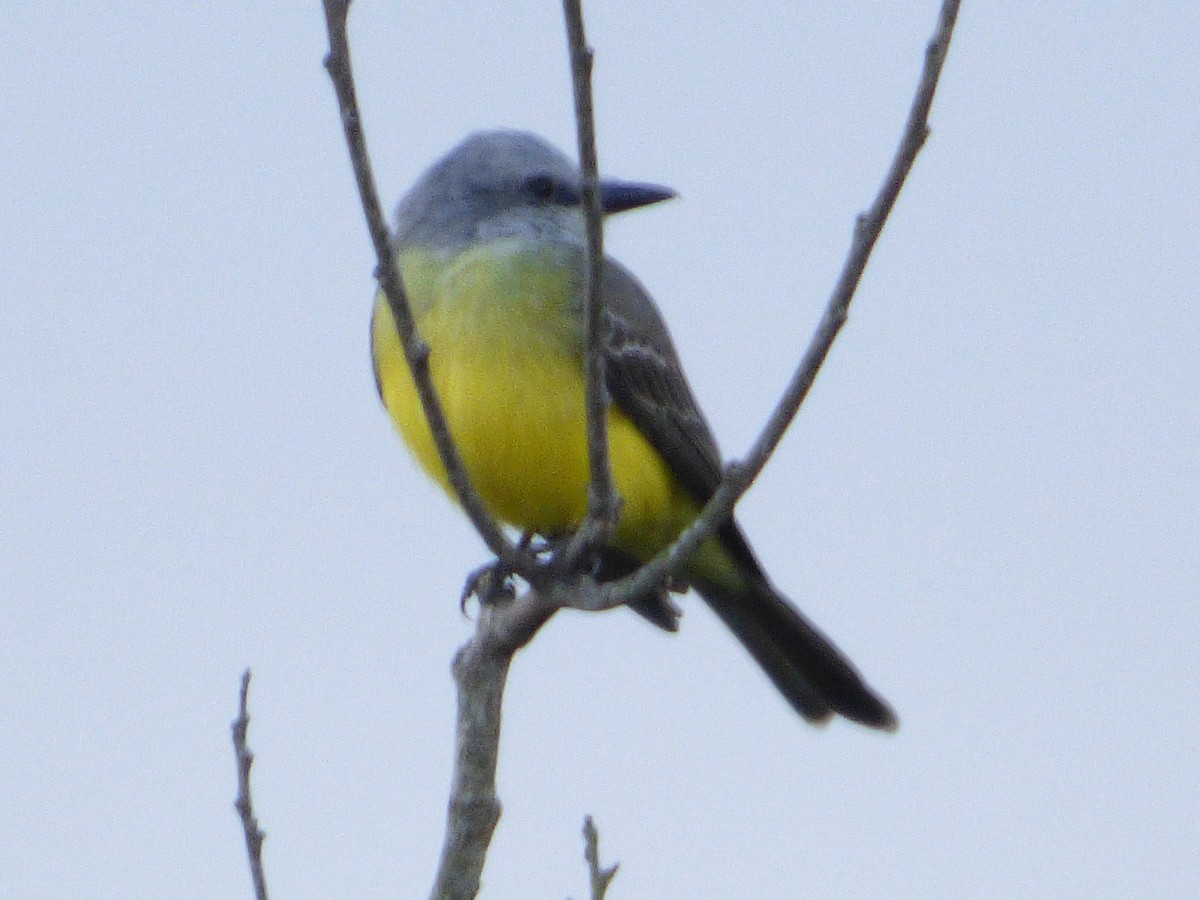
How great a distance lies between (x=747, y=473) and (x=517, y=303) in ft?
7.10

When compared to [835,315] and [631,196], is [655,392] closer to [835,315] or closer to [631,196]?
[631,196]

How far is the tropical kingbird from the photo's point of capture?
5.43m

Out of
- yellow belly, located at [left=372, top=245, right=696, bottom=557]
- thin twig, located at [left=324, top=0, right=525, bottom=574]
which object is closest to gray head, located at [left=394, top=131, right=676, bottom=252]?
yellow belly, located at [left=372, top=245, right=696, bottom=557]

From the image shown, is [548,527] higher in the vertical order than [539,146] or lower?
lower

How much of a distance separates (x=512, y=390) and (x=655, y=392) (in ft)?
2.43

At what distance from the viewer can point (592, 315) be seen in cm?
343

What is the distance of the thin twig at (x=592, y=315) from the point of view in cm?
293

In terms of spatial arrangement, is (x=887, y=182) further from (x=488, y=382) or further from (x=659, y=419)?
(x=659, y=419)

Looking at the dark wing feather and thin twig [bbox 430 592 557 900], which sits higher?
the dark wing feather

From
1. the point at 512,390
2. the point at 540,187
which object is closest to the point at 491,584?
the point at 512,390

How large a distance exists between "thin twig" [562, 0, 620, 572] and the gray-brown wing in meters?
1.70

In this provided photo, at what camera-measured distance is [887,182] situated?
3.14 meters

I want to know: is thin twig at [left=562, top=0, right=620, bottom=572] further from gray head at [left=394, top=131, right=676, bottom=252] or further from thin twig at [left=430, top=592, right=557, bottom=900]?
gray head at [left=394, top=131, right=676, bottom=252]

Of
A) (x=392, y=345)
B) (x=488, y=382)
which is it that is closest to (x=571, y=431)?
(x=488, y=382)
